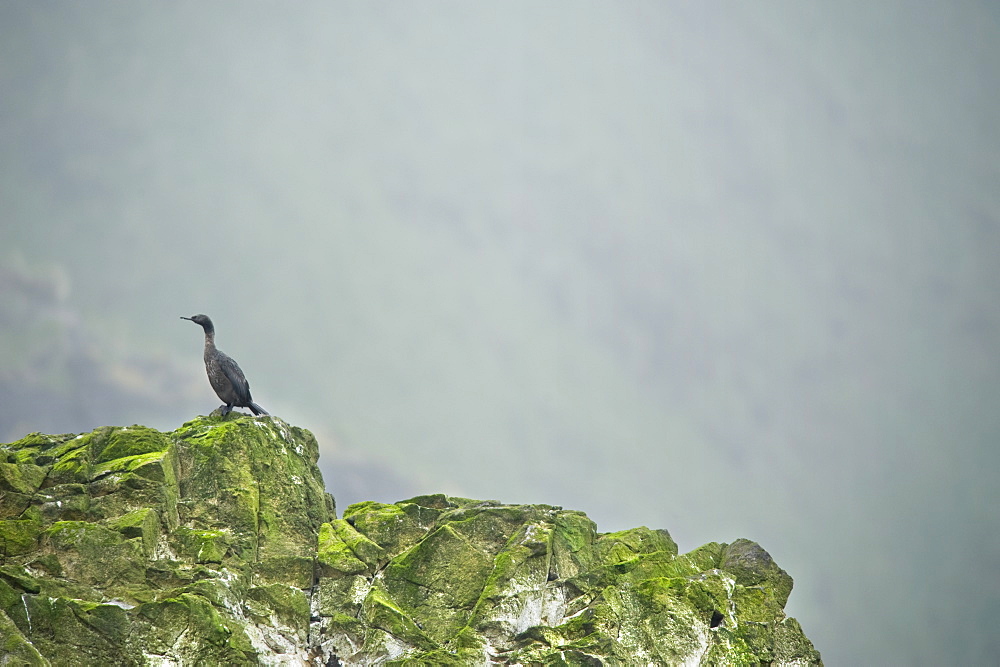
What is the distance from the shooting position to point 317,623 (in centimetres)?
3161

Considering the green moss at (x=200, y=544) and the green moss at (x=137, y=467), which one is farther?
the green moss at (x=137, y=467)

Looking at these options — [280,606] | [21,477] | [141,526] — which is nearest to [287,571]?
[280,606]

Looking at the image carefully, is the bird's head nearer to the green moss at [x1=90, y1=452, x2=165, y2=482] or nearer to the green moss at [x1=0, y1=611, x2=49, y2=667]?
the green moss at [x1=90, y1=452, x2=165, y2=482]

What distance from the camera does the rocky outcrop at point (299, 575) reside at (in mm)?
A: 27672

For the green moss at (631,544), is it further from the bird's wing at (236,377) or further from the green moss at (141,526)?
the green moss at (141,526)

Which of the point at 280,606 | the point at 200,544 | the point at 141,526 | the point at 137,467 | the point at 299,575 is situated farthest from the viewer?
the point at 299,575

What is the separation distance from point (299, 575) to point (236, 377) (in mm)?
10120

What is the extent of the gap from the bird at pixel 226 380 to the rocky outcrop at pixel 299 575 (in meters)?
1.10

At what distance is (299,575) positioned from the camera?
33000 millimetres

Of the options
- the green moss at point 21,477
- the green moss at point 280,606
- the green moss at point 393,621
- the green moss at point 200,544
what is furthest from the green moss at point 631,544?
the green moss at point 21,477

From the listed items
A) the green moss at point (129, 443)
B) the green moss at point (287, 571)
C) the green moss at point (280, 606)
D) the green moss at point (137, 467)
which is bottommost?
the green moss at point (280, 606)

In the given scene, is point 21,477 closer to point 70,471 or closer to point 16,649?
point 70,471

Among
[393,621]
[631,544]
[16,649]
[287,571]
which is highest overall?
[631,544]

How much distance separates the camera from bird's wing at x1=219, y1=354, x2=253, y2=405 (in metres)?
38.0
